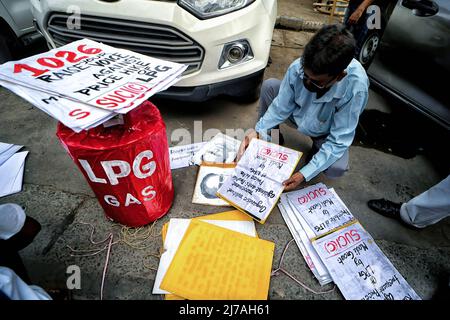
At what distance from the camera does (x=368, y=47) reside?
2.84m

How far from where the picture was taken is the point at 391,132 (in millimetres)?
2320

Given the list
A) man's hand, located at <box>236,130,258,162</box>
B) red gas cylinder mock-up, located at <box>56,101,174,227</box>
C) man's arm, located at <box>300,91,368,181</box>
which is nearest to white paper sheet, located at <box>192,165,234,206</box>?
man's hand, located at <box>236,130,258,162</box>

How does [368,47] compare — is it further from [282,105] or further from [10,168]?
[10,168]

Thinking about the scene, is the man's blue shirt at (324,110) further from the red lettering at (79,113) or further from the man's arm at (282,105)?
the red lettering at (79,113)

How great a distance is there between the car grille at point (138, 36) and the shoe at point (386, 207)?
1562 mm

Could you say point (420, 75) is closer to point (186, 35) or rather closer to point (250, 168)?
point (250, 168)

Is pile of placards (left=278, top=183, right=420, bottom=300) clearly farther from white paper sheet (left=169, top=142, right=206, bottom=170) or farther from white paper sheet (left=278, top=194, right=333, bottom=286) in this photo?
white paper sheet (left=169, top=142, right=206, bottom=170)

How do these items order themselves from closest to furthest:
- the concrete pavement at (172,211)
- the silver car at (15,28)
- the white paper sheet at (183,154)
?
1. the concrete pavement at (172,211)
2. the white paper sheet at (183,154)
3. the silver car at (15,28)

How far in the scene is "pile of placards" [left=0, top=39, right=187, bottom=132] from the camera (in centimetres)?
87

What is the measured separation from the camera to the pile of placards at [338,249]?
1222mm

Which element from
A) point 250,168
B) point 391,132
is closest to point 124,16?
point 250,168

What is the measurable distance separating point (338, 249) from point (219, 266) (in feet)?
2.16

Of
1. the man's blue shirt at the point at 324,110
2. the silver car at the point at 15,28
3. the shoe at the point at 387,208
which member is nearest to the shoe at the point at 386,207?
the shoe at the point at 387,208

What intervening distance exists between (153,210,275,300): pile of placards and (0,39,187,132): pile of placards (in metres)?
0.77
